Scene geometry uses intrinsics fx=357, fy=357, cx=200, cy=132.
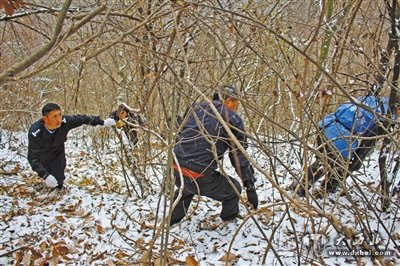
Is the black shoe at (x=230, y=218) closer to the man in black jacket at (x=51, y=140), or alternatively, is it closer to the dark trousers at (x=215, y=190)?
the dark trousers at (x=215, y=190)

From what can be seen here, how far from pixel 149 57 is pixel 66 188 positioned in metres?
2.71

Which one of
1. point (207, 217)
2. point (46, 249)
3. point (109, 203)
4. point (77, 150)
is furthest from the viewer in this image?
point (77, 150)

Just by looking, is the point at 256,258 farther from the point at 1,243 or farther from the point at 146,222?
the point at 1,243

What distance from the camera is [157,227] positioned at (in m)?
3.95

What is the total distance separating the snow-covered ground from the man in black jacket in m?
0.43

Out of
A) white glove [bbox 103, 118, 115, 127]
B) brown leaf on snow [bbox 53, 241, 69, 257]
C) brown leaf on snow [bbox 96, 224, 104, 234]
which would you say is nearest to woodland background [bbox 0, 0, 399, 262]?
white glove [bbox 103, 118, 115, 127]

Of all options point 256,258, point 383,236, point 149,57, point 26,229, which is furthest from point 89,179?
point 383,236

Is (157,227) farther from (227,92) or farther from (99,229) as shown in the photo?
(227,92)

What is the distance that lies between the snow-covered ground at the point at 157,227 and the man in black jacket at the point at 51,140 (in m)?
0.43

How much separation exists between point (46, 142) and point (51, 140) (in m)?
0.07

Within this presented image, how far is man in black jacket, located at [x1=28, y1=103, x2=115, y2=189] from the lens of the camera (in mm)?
4914

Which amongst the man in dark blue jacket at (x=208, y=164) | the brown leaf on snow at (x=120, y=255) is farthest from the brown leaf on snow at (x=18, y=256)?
the man in dark blue jacket at (x=208, y=164)

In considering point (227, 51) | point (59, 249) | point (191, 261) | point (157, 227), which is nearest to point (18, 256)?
point (59, 249)

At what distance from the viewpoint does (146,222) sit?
438cm
